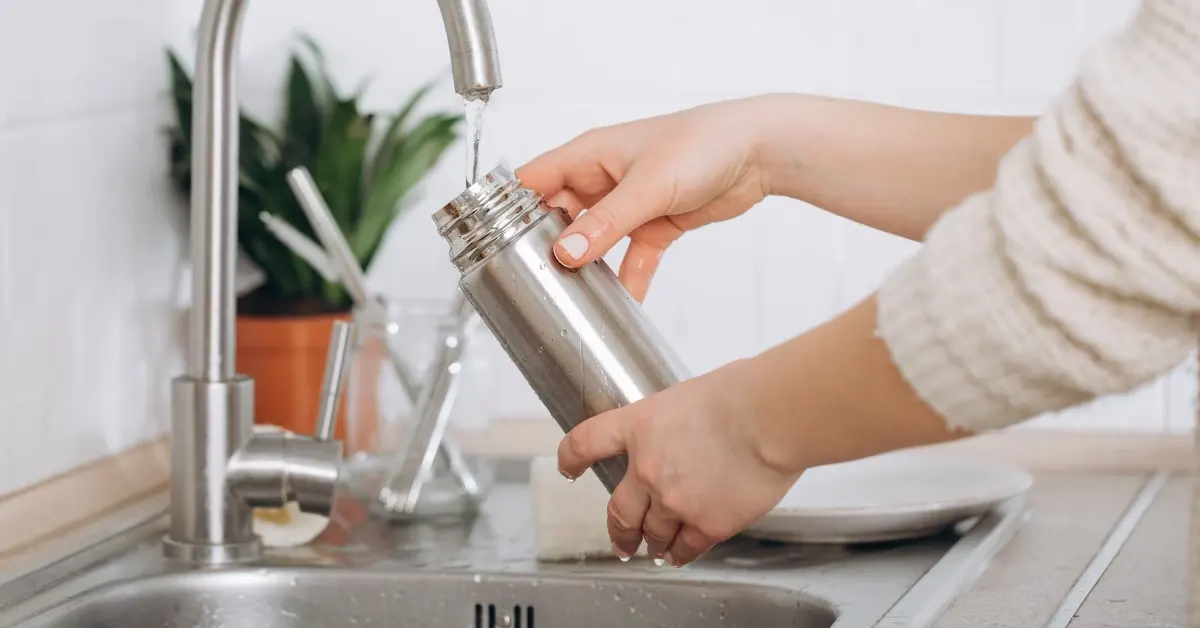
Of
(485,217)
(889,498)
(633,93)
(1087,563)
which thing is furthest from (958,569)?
(633,93)

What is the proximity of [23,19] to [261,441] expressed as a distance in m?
0.37

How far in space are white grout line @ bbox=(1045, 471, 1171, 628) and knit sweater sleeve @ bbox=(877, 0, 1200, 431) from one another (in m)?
0.36

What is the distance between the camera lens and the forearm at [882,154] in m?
0.95

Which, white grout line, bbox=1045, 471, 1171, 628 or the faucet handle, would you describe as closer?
white grout line, bbox=1045, 471, 1171, 628

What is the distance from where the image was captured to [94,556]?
1.13 meters

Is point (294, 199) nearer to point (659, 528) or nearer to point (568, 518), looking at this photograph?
point (568, 518)

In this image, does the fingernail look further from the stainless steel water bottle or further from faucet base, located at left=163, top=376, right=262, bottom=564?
faucet base, located at left=163, top=376, right=262, bottom=564

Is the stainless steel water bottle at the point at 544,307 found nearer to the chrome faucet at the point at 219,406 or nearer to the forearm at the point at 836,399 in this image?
the forearm at the point at 836,399

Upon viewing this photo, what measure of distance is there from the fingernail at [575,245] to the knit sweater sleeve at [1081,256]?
0.78 ft

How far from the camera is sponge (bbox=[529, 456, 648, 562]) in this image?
3.70ft

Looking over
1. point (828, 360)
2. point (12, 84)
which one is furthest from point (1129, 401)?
point (12, 84)

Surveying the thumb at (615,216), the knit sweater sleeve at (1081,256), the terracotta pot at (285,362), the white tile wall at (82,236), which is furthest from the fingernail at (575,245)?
the terracotta pot at (285,362)

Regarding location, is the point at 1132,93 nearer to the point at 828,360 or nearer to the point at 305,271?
the point at 828,360

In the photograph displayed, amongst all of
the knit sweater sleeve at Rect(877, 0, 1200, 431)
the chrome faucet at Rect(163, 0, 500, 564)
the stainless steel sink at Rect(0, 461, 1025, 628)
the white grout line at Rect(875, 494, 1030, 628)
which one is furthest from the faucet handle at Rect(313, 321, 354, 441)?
the knit sweater sleeve at Rect(877, 0, 1200, 431)
